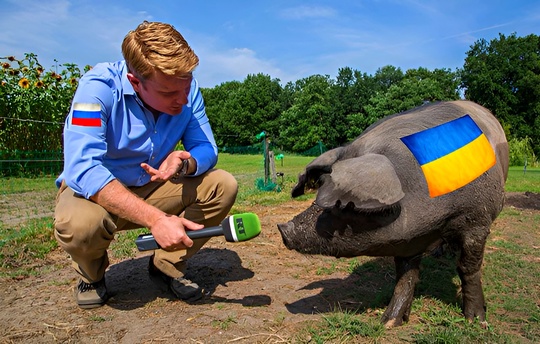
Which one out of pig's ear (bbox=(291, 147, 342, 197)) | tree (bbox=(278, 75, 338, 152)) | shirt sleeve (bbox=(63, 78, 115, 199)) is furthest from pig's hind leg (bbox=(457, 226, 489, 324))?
tree (bbox=(278, 75, 338, 152))

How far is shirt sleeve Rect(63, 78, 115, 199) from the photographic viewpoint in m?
2.52

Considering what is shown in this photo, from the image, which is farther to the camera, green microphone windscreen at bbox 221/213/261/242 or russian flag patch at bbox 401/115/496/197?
russian flag patch at bbox 401/115/496/197

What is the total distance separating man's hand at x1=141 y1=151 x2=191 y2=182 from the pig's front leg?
1.62 meters

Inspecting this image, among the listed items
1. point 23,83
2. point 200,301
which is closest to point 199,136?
point 200,301

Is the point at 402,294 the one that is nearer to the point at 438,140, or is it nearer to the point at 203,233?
the point at 438,140

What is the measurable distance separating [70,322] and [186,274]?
1.12 meters

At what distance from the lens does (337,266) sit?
4.06 metres

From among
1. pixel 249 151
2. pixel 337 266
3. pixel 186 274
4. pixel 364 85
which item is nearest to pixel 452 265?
pixel 337 266

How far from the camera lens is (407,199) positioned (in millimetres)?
2572

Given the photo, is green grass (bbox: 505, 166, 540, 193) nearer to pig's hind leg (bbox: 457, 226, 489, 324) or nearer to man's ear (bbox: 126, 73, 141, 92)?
pig's hind leg (bbox: 457, 226, 489, 324)

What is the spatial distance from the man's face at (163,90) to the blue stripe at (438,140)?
139 cm

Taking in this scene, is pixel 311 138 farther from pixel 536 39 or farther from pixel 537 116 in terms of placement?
pixel 536 39

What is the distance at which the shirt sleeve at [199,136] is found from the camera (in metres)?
3.32

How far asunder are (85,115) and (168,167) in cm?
61
